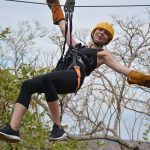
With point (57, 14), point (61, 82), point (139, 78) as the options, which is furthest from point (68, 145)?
point (61, 82)

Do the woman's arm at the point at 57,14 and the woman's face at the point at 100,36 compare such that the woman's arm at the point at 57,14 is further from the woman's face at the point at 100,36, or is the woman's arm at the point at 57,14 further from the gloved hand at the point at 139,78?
the gloved hand at the point at 139,78

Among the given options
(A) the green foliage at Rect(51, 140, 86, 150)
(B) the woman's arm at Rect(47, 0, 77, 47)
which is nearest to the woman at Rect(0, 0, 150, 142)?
(B) the woman's arm at Rect(47, 0, 77, 47)

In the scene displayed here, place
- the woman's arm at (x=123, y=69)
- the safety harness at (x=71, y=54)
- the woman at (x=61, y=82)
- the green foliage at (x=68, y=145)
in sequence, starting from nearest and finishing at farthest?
the woman at (x=61, y=82), the safety harness at (x=71, y=54), the woman's arm at (x=123, y=69), the green foliage at (x=68, y=145)

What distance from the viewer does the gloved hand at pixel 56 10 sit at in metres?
4.20

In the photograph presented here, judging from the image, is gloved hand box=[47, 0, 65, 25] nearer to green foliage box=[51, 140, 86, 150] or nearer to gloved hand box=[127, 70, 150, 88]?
gloved hand box=[127, 70, 150, 88]

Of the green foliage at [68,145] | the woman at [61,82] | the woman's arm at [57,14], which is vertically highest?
the woman's arm at [57,14]

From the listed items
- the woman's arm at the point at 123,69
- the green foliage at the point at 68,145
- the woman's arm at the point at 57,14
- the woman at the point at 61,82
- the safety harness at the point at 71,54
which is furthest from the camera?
the green foliage at the point at 68,145

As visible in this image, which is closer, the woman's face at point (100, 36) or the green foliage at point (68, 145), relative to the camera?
the woman's face at point (100, 36)

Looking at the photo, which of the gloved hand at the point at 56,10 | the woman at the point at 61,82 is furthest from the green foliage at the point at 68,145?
the woman at the point at 61,82

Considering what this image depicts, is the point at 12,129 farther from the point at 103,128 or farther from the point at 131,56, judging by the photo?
the point at 131,56

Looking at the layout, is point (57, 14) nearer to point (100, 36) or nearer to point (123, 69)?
point (100, 36)

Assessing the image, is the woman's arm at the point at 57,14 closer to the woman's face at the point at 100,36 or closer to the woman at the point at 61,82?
the woman at the point at 61,82

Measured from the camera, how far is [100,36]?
3.91 metres

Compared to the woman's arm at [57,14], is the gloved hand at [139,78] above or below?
below
